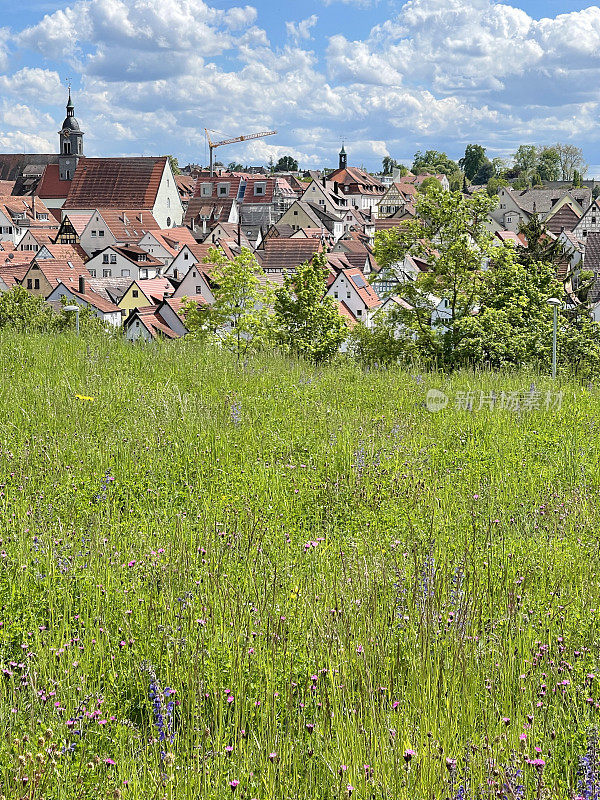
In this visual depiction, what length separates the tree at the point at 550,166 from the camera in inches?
7387

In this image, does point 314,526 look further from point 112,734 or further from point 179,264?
point 179,264

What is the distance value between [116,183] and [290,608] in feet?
387

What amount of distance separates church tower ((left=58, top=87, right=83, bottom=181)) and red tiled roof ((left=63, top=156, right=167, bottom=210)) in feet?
26.9

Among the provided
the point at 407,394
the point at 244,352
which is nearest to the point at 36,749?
the point at 407,394

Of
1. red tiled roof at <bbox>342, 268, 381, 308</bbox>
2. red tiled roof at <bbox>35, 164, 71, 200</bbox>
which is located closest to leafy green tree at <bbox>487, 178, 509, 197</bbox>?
red tiled roof at <bbox>35, 164, 71, 200</bbox>

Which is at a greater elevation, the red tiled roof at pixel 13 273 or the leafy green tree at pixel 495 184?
the leafy green tree at pixel 495 184

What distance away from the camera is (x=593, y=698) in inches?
138

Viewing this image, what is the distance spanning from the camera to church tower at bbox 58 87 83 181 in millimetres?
128125

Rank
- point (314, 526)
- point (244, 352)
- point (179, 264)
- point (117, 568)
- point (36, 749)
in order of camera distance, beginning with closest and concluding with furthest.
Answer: point (36, 749)
point (117, 568)
point (314, 526)
point (244, 352)
point (179, 264)

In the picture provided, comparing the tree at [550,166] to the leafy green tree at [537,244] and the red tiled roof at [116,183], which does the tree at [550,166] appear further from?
the leafy green tree at [537,244]

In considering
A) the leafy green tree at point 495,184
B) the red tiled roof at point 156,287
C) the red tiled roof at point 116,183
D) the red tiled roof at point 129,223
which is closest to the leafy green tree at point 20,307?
the red tiled roof at point 156,287

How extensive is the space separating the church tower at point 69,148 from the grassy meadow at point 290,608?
129 metres

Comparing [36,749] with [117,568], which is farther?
[117,568]

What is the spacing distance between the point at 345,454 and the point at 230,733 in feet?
12.4
